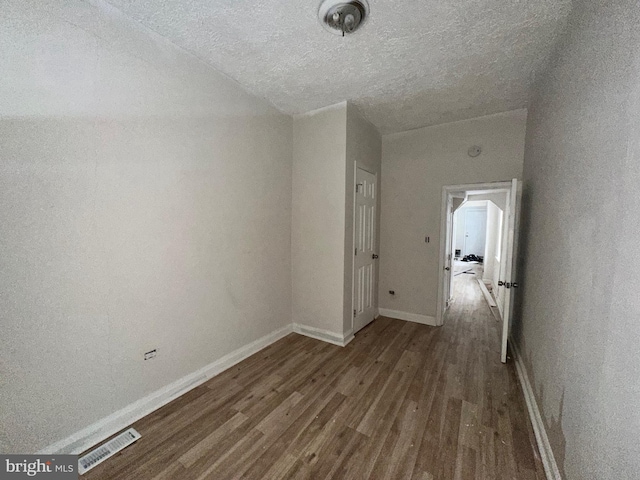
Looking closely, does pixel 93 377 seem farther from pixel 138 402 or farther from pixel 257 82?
pixel 257 82

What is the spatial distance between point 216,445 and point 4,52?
2.47m

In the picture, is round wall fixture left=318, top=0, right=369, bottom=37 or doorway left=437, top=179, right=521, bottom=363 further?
doorway left=437, top=179, right=521, bottom=363

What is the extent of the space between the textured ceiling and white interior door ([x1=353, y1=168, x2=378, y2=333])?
102 cm

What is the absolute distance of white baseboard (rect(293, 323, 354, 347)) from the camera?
9.29 ft

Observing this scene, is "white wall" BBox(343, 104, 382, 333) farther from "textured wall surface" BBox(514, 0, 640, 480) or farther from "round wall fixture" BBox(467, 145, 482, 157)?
"textured wall surface" BBox(514, 0, 640, 480)

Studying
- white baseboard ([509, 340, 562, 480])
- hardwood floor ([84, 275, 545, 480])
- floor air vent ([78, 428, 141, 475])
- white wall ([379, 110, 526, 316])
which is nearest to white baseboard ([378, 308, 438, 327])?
white wall ([379, 110, 526, 316])

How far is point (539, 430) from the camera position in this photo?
1.57m

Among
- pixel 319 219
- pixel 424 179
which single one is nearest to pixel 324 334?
pixel 319 219

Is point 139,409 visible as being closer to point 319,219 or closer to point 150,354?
point 150,354

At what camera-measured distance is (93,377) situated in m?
1.52

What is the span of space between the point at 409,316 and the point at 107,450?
341cm

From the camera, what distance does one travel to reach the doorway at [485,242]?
2.48m

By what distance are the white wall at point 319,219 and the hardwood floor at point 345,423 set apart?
547mm

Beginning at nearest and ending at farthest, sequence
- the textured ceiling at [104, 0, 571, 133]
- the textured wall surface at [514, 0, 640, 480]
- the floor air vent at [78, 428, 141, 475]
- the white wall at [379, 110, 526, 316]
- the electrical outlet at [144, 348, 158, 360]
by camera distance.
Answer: the textured wall surface at [514, 0, 640, 480] → the floor air vent at [78, 428, 141, 475] → the textured ceiling at [104, 0, 571, 133] → the electrical outlet at [144, 348, 158, 360] → the white wall at [379, 110, 526, 316]
